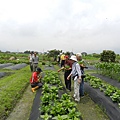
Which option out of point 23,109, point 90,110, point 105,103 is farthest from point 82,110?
point 23,109

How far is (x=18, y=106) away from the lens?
5.70 meters

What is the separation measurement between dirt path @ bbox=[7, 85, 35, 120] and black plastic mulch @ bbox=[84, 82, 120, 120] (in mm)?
2333

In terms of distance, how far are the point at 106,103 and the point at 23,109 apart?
2.68 meters

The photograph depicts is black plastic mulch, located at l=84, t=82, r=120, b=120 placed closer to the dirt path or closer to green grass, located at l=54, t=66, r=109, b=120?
green grass, located at l=54, t=66, r=109, b=120

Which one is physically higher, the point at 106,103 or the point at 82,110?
the point at 106,103

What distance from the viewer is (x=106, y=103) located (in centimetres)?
518

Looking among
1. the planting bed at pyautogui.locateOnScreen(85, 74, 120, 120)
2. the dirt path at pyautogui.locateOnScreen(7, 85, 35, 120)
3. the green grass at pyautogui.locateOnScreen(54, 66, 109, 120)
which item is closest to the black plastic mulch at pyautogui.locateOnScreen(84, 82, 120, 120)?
the planting bed at pyautogui.locateOnScreen(85, 74, 120, 120)

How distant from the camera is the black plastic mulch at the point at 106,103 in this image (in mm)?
4519

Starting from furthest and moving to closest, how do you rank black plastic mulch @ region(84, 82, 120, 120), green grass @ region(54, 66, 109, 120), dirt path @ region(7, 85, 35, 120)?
dirt path @ region(7, 85, 35, 120), green grass @ region(54, 66, 109, 120), black plastic mulch @ region(84, 82, 120, 120)

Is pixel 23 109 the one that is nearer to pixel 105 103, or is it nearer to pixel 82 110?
pixel 82 110

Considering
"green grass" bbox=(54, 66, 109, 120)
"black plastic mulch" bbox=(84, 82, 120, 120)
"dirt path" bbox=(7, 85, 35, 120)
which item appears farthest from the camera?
"dirt path" bbox=(7, 85, 35, 120)

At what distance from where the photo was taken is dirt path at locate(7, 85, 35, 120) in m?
4.85

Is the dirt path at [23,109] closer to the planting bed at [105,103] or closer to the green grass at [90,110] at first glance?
the green grass at [90,110]

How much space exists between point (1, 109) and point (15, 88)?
7.92ft
